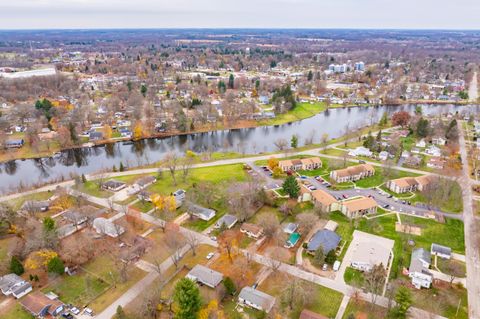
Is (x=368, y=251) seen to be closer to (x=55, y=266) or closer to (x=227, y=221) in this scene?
(x=227, y=221)

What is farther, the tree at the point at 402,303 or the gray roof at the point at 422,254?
the gray roof at the point at 422,254

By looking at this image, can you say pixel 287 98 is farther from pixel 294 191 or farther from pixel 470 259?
pixel 470 259

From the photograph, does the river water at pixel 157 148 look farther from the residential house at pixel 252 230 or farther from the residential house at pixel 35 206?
the residential house at pixel 252 230

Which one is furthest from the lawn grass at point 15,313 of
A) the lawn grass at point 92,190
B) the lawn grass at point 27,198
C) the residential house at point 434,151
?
the residential house at point 434,151

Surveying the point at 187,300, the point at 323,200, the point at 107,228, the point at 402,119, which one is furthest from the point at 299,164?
the point at 402,119

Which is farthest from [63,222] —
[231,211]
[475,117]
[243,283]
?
[475,117]

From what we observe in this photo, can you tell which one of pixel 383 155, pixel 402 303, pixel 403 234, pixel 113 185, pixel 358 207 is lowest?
pixel 403 234
